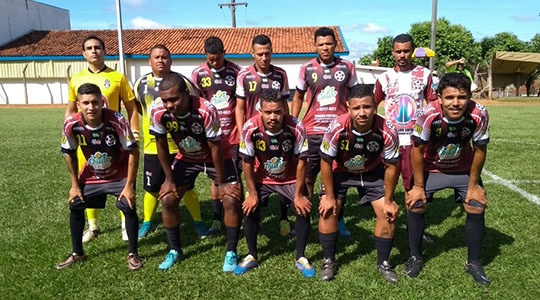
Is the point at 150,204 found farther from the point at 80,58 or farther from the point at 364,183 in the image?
the point at 80,58

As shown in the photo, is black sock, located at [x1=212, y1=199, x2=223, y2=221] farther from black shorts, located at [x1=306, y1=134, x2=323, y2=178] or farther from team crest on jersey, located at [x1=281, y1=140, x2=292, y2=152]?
team crest on jersey, located at [x1=281, y1=140, x2=292, y2=152]

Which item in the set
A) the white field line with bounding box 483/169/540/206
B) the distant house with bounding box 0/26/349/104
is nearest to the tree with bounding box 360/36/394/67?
the distant house with bounding box 0/26/349/104

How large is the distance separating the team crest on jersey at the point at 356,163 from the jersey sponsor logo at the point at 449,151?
66cm

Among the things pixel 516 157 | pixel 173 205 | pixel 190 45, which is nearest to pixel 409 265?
pixel 173 205

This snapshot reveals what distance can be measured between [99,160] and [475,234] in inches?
134

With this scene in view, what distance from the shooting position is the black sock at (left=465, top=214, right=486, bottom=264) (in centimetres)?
384

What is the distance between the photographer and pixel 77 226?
420 cm

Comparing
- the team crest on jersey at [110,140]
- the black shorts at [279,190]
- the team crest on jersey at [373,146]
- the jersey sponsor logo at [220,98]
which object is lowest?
the black shorts at [279,190]

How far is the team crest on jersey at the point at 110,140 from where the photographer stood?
4016mm

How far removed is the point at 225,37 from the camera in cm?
3662

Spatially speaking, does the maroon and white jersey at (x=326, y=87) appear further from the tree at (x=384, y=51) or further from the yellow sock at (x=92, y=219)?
the tree at (x=384, y=51)

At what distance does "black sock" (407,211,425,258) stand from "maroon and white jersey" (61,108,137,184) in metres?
2.57

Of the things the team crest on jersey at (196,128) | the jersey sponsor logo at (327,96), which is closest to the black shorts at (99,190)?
the team crest on jersey at (196,128)

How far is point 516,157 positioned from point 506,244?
17.2 ft
